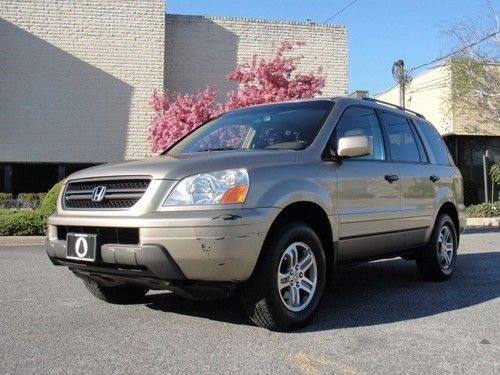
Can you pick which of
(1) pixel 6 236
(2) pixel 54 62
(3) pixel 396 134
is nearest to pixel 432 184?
(3) pixel 396 134

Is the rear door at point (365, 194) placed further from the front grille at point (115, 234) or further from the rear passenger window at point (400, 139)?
the front grille at point (115, 234)

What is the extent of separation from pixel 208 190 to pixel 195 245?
40 centimetres

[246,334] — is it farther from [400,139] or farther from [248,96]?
[248,96]

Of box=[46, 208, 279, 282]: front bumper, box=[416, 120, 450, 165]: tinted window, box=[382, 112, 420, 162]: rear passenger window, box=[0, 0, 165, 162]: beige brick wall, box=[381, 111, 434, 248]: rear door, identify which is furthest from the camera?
box=[0, 0, 165, 162]: beige brick wall

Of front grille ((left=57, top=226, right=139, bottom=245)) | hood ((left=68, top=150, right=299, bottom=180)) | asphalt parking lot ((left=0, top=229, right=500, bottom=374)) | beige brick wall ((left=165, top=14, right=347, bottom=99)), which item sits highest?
beige brick wall ((left=165, top=14, right=347, bottom=99))

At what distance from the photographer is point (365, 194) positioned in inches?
207

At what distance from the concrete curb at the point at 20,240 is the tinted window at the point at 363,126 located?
7917mm

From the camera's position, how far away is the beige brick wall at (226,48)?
65.3 feet

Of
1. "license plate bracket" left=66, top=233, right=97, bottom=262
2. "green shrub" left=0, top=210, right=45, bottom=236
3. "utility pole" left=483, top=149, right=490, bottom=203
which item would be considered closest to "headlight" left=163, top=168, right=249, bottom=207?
"license plate bracket" left=66, top=233, right=97, bottom=262

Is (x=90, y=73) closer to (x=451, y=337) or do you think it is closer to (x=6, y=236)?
(x=6, y=236)

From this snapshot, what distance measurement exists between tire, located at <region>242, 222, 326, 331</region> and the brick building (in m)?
14.6

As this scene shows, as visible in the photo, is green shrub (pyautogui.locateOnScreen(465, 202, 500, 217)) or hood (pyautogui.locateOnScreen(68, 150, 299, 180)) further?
green shrub (pyautogui.locateOnScreen(465, 202, 500, 217))

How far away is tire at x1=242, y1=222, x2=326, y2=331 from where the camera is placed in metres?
4.15

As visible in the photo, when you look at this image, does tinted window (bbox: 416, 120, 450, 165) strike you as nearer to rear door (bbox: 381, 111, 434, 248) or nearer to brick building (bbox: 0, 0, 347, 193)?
rear door (bbox: 381, 111, 434, 248)
